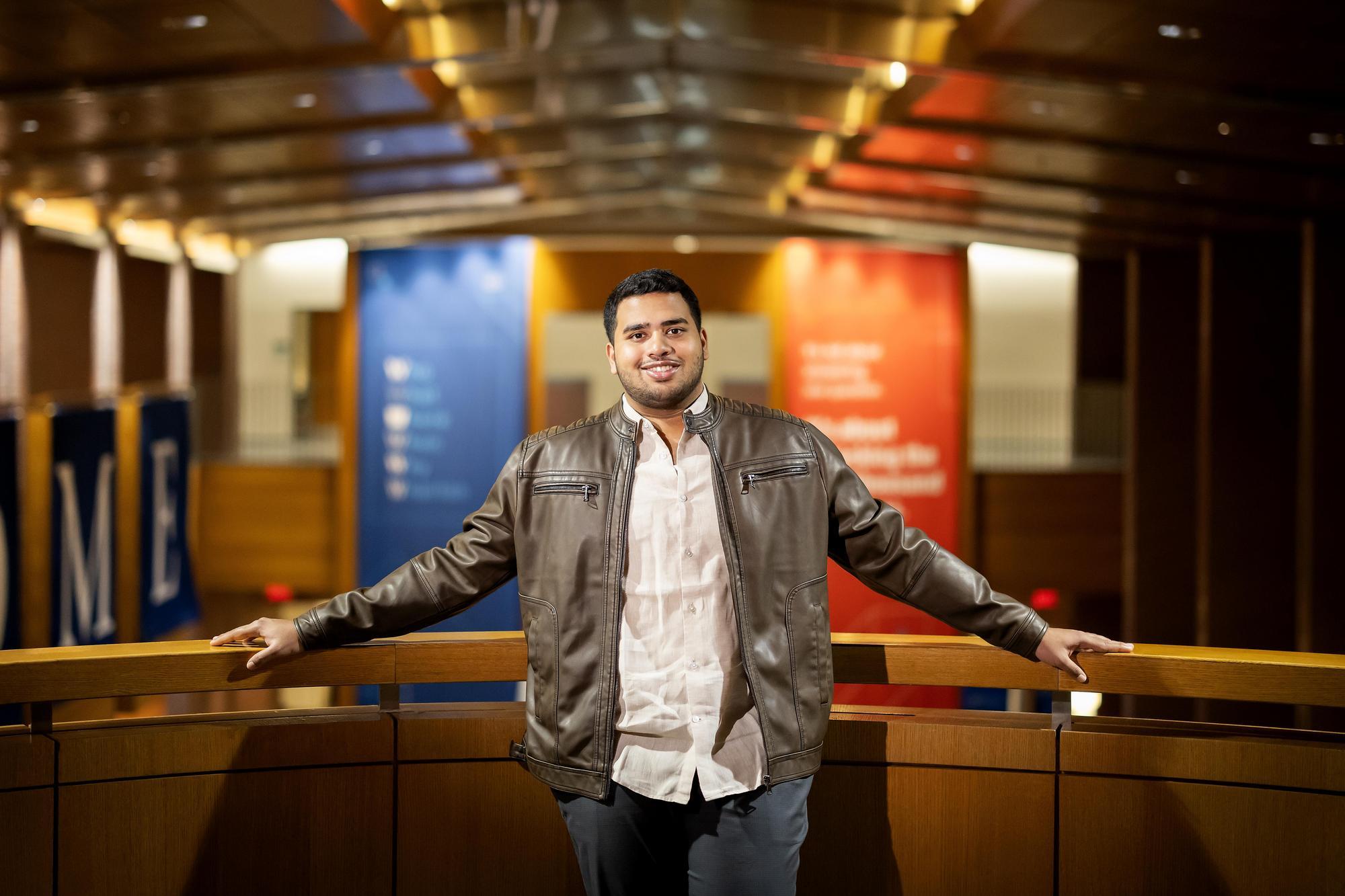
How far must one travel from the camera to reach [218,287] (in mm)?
13234

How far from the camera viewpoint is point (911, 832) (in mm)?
2502

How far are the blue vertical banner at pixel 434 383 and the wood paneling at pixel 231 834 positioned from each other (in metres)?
6.99

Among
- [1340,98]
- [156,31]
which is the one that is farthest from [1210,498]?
[156,31]

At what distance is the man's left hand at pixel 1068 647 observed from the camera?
225 cm

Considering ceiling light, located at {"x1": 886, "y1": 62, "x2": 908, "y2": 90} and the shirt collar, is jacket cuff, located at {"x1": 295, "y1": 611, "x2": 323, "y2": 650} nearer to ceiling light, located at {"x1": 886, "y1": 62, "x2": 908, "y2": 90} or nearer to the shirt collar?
the shirt collar

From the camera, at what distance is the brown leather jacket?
6.68ft

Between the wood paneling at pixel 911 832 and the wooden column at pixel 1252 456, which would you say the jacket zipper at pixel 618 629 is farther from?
the wooden column at pixel 1252 456

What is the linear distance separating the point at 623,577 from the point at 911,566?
1.74 ft

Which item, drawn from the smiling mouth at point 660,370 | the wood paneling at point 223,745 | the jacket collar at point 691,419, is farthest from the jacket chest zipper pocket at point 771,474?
the wood paneling at point 223,745

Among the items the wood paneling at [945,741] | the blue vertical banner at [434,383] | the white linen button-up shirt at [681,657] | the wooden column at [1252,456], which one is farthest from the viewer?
the wooden column at [1252,456]

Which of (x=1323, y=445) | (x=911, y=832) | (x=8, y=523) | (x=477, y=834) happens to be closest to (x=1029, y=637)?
(x=911, y=832)

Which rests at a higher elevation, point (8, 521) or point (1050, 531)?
point (8, 521)

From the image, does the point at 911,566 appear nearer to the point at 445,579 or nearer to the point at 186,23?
the point at 445,579

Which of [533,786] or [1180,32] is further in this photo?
[1180,32]
